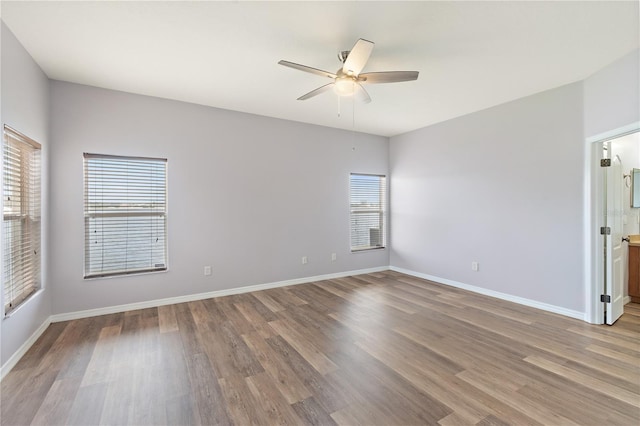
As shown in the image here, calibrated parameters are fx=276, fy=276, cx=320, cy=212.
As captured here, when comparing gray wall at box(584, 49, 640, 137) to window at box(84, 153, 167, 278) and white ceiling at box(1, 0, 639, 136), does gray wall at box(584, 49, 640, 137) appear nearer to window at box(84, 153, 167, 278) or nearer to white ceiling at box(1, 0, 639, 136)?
white ceiling at box(1, 0, 639, 136)

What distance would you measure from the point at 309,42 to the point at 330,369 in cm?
286

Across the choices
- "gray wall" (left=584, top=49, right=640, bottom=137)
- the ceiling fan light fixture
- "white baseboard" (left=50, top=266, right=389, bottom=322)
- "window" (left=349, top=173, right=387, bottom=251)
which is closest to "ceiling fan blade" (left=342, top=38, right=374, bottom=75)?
the ceiling fan light fixture

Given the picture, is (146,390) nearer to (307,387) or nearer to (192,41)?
(307,387)

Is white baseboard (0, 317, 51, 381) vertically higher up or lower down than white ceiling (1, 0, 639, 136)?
lower down

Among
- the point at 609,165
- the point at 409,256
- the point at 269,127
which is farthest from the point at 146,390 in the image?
the point at 609,165

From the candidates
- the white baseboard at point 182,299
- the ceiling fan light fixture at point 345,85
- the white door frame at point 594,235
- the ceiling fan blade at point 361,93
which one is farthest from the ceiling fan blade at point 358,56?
the white baseboard at point 182,299

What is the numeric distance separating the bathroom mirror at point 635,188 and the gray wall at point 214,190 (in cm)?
381

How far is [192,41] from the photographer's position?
249 centimetres

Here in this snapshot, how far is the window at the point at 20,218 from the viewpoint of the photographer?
240 cm

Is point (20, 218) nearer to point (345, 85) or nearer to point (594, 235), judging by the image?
point (345, 85)

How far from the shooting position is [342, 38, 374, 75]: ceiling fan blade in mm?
2081

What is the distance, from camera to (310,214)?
5039mm

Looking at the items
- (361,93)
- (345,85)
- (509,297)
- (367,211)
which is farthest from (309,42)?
(509,297)

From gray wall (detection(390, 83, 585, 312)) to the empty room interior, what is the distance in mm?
30
